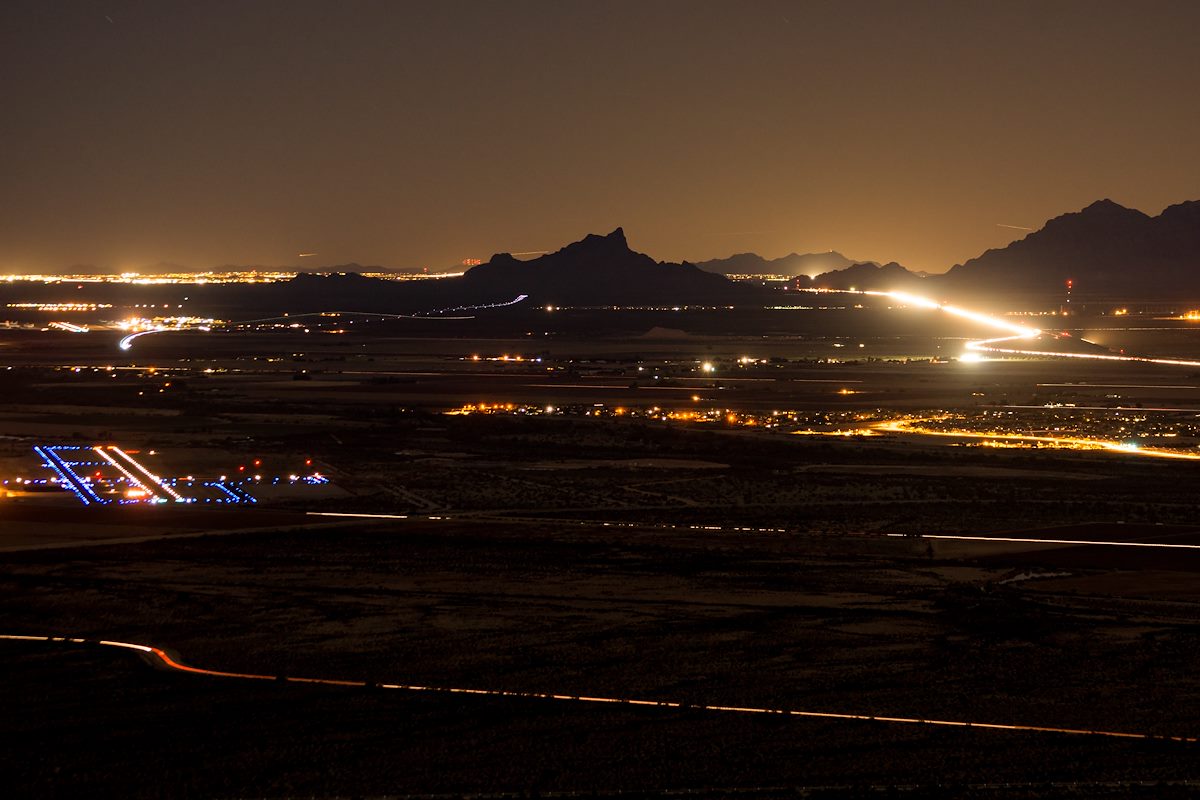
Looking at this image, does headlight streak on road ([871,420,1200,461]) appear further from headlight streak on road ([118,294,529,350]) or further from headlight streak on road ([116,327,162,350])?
headlight streak on road ([118,294,529,350])

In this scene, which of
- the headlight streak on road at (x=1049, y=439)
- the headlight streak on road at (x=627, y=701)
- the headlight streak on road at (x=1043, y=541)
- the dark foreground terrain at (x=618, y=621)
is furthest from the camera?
the headlight streak on road at (x=1049, y=439)

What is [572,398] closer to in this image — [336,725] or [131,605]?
[131,605]

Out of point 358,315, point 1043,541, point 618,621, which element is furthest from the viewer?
point 358,315

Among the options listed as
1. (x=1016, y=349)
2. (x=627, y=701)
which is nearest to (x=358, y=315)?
(x=1016, y=349)

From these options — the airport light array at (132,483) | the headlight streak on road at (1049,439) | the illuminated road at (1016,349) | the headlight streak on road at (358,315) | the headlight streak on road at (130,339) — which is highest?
the headlight streak on road at (358,315)

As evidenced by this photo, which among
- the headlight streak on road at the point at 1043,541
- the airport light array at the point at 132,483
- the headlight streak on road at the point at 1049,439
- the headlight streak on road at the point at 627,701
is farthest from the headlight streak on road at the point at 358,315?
the headlight streak on road at the point at 627,701

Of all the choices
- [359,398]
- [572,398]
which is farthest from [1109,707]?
[359,398]

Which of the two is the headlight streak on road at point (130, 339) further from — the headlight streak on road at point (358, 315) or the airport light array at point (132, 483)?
the airport light array at point (132, 483)

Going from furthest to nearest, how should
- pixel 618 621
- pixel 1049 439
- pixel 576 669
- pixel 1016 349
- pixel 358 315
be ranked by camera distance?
pixel 358 315 → pixel 1016 349 → pixel 1049 439 → pixel 618 621 → pixel 576 669

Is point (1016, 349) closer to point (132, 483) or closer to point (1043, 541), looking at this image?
point (1043, 541)
